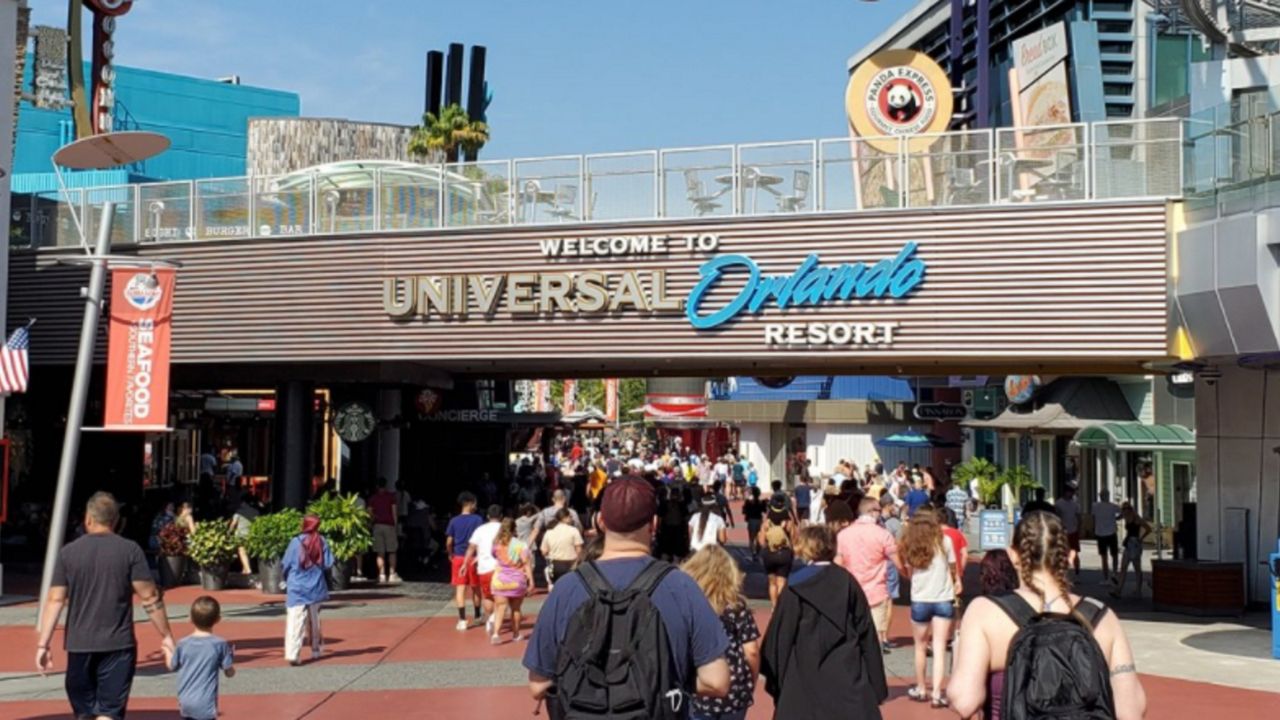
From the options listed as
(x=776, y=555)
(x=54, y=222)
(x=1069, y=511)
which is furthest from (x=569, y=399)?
(x=776, y=555)

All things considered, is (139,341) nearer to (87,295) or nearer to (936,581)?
(87,295)

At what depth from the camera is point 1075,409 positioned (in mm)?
35156

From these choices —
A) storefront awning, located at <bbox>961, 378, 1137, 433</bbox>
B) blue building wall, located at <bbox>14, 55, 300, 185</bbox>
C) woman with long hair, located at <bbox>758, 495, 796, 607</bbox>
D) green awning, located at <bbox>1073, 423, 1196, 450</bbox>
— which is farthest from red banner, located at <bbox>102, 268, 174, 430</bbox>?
blue building wall, located at <bbox>14, 55, 300, 185</bbox>

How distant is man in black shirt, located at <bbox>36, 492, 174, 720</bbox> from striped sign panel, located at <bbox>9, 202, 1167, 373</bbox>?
11900 millimetres

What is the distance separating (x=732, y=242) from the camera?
20.8 metres

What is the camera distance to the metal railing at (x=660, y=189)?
1925 cm

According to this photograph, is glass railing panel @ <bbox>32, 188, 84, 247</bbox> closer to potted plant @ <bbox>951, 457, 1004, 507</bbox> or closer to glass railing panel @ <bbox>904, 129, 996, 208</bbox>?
glass railing panel @ <bbox>904, 129, 996, 208</bbox>

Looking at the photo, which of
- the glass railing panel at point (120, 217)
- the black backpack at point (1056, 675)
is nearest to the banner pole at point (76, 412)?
the glass railing panel at point (120, 217)

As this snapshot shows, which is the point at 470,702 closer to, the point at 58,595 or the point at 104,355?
the point at 58,595

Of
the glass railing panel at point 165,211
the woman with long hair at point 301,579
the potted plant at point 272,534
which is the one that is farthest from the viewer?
the glass railing panel at point 165,211

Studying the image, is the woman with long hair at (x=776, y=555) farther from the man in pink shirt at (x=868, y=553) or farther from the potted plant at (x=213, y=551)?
the potted plant at (x=213, y=551)

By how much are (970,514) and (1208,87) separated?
65.4 feet

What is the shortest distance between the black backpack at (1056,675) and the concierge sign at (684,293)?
14602 millimetres

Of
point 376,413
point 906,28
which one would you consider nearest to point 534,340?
point 376,413
